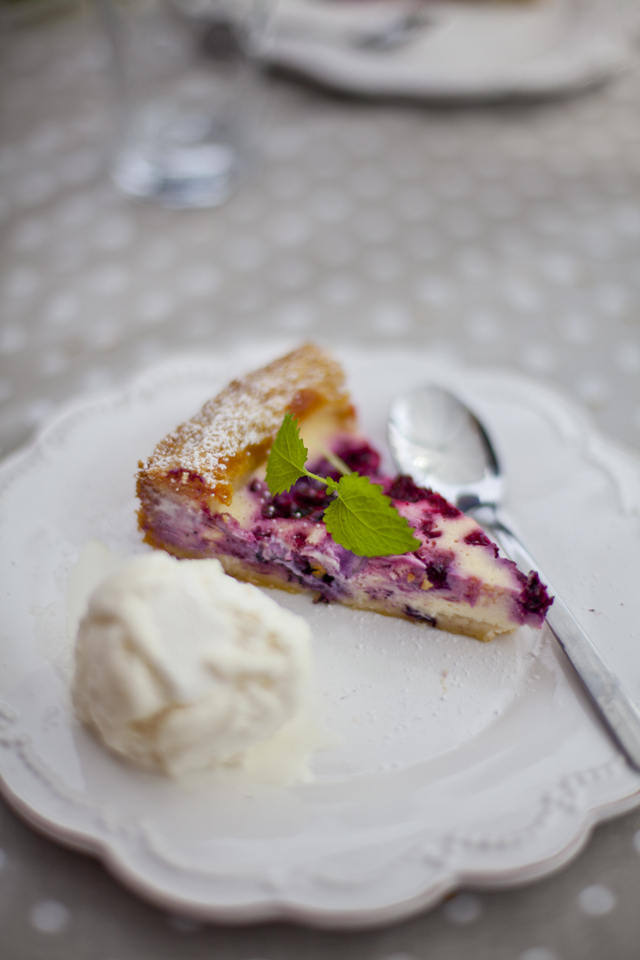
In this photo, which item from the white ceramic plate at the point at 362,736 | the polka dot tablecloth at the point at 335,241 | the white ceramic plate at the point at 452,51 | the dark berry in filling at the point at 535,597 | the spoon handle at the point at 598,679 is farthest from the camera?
the white ceramic plate at the point at 452,51

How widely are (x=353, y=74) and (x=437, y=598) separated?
2.45 meters

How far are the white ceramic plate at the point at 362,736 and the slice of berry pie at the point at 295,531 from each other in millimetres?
55

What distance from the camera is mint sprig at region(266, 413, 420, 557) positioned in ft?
4.99

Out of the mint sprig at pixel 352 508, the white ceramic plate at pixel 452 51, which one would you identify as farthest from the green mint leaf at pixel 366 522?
the white ceramic plate at pixel 452 51

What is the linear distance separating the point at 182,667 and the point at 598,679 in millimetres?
754

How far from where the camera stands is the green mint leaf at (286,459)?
160 centimetres

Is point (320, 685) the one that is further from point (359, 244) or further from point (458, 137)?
point (458, 137)

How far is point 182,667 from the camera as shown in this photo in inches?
48.4

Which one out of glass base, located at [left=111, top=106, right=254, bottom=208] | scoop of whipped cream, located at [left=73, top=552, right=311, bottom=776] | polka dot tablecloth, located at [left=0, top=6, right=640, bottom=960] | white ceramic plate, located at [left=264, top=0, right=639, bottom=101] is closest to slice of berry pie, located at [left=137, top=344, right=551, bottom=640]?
Answer: scoop of whipped cream, located at [left=73, top=552, right=311, bottom=776]

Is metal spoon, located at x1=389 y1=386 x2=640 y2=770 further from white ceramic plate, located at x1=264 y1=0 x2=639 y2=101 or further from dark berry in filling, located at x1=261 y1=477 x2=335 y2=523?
white ceramic plate, located at x1=264 y1=0 x2=639 y2=101

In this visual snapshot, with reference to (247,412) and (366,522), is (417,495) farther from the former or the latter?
(247,412)

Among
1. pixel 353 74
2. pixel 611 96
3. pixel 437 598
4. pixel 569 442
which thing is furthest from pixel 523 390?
pixel 611 96

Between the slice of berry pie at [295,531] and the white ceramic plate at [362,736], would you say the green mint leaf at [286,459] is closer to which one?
the slice of berry pie at [295,531]

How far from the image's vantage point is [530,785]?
1261mm
